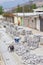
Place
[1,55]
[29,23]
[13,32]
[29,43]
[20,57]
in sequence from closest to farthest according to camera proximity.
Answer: [20,57] → [1,55] → [29,43] → [13,32] → [29,23]

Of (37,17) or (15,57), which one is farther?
(37,17)

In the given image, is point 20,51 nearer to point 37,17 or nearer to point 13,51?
point 13,51

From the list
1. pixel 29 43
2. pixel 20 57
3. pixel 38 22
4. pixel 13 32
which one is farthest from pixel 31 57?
pixel 38 22

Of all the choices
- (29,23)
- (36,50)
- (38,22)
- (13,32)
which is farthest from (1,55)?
(29,23)

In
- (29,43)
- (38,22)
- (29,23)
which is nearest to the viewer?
(29,43)

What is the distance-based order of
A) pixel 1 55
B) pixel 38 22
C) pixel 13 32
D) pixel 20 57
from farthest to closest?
pixel 38 22, pixel 13 32, pixel 1 55, pixel 20 57

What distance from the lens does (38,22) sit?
127 ft

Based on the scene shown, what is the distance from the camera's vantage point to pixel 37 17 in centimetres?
3941

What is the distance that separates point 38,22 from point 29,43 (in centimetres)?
1626

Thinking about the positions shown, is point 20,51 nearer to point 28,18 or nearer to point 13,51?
point 13,51

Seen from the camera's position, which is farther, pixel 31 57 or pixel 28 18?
pixel 28 18

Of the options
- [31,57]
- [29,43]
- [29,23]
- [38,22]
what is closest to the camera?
[31,57]

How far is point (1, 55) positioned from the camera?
19.4 m

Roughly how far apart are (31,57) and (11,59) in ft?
5.25
